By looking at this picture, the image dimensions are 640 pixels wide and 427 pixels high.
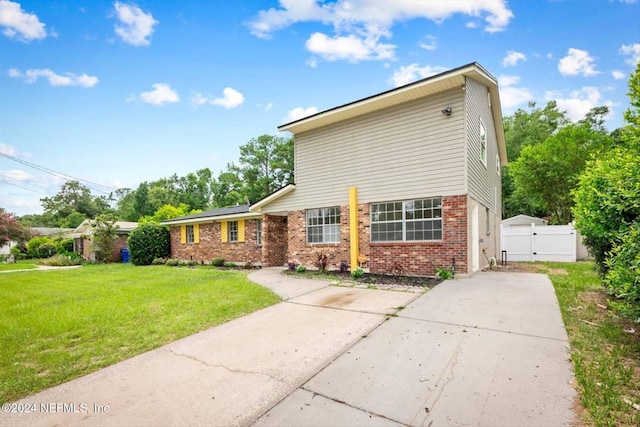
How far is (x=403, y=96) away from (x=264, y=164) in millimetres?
29804

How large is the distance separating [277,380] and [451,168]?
7.74 m

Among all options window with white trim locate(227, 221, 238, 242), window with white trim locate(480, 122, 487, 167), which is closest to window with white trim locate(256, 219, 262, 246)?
window with white trim locate(227, 221, 238, 242)

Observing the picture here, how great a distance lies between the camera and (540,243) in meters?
14.6

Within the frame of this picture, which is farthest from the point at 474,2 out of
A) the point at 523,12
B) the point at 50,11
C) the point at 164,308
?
the point at 50,11

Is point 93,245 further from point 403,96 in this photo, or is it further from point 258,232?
point 403,96

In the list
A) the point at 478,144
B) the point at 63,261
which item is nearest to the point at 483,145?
the point at 478,144

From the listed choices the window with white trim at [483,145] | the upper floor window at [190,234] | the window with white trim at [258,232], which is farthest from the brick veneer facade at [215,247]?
the window with white trim at [483,145]

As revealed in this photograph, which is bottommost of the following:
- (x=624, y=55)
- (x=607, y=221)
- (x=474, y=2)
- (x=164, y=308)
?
(x=164, y=308)

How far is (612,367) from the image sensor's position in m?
3.10

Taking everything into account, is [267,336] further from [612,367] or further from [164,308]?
[612,367]

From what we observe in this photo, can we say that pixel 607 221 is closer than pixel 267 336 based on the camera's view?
No

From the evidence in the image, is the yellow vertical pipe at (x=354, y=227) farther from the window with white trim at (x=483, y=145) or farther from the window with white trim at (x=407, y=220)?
the window with white trim at (x=483, y=145)

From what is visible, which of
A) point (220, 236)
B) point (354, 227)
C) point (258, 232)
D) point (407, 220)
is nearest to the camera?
point (407, 220)

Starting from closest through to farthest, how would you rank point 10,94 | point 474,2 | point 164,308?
point 164,308 < point 474,2 < point 10,94
